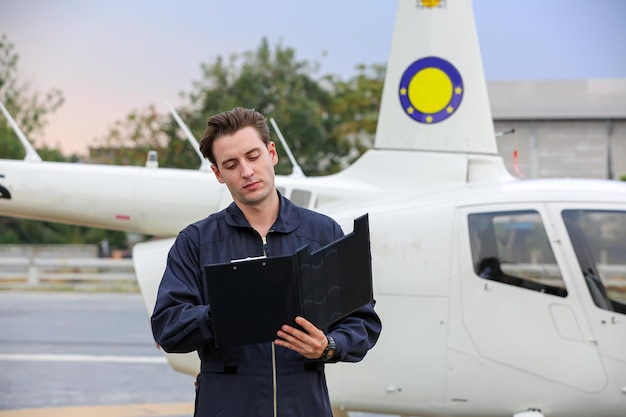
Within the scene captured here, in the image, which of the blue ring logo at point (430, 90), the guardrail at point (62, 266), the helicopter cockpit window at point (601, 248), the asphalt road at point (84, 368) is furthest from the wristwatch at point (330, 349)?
the guardrail at point (62, 266)

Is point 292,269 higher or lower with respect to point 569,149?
lower

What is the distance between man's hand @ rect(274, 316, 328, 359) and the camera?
2555 mm

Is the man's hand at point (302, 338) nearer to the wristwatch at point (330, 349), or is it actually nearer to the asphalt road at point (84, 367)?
the wristwatch at point (330, 349)

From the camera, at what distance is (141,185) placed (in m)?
6.61

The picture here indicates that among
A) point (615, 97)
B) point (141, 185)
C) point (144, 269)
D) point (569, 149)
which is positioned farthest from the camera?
point (569, 149)

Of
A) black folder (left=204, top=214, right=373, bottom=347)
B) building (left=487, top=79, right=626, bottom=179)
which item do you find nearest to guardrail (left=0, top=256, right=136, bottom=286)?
building (left=487, top=79, right=626, bottom=179)

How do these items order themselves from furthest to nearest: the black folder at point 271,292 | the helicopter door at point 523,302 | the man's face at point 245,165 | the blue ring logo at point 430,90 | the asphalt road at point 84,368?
the asphalt road at point 84,368 < the blue ring logo at point 430,90 < the helicopter door at point 523,302 < the man's face at point 245,165 < the black folder at point 271,292

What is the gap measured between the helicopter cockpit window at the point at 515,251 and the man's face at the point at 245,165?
102 inches

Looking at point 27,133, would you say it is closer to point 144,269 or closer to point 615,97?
point 615,97

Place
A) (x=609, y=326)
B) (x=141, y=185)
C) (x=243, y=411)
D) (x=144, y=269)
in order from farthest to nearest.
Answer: (x=141, y=185), (x=144, y=269), (x=609, y=326), (x=243, y=411)

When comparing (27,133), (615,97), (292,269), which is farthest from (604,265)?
(27,133)

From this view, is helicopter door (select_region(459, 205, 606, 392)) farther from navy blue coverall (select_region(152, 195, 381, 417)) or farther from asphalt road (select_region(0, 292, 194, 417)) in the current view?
asphalt road (select_region(0, 292, 194, 417))

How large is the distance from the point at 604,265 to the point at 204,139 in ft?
10.2

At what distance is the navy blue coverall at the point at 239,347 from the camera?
8.87 ft
